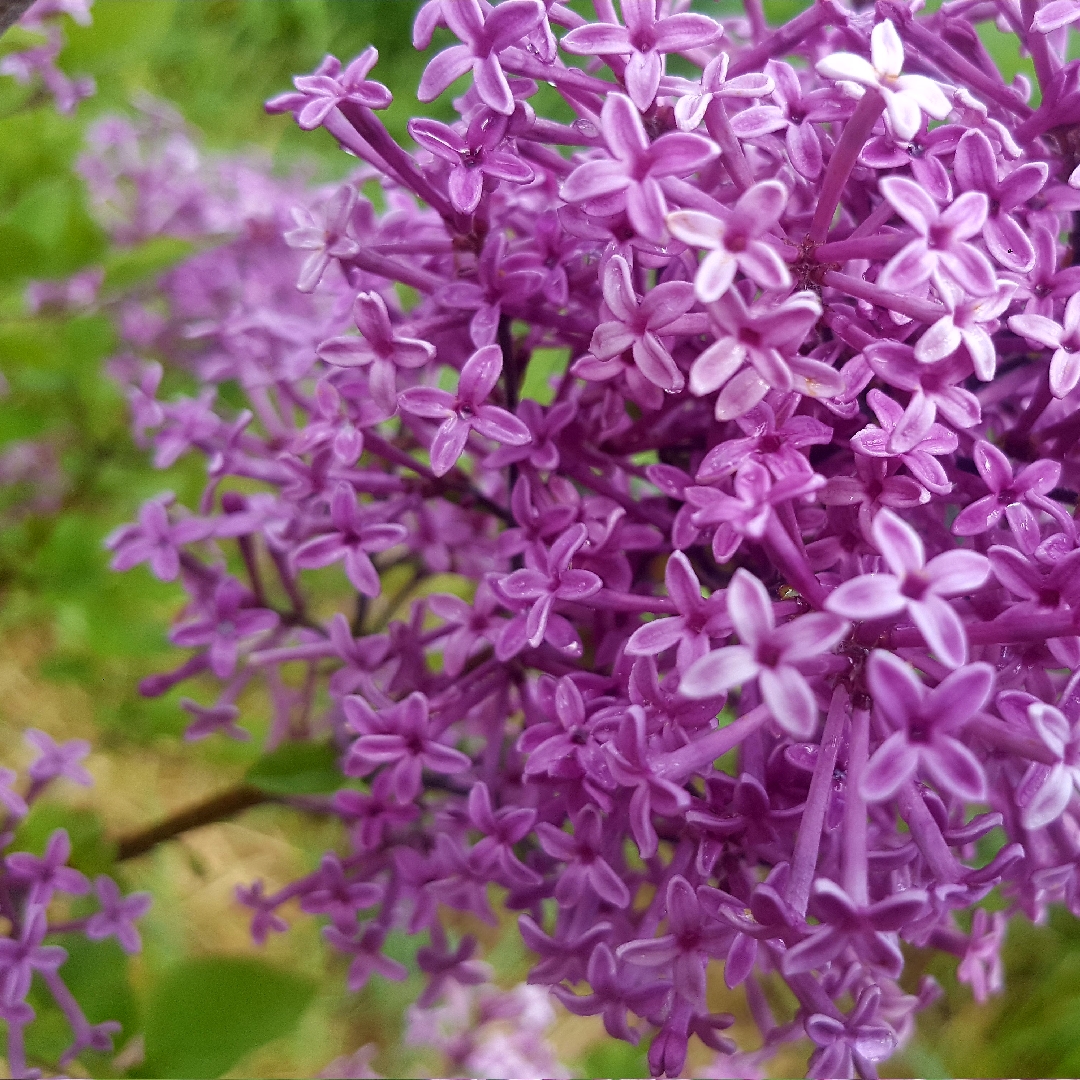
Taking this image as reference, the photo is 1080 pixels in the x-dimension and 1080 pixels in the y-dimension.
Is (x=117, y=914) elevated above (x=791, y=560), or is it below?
Answer: below

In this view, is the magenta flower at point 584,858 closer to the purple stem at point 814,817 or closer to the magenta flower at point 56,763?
the purple stem at point 814,817

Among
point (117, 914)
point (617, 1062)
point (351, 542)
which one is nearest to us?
point (351, 542)

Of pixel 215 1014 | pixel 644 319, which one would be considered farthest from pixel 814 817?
pixel 215 1014

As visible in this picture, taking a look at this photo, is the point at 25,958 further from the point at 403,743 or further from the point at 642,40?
the point at 642,40

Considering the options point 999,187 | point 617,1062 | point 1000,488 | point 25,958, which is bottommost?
point 617,1062

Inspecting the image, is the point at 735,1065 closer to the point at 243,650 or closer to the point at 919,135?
the point at 243,650

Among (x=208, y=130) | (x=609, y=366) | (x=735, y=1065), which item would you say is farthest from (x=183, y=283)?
(x=735, y=1065)
